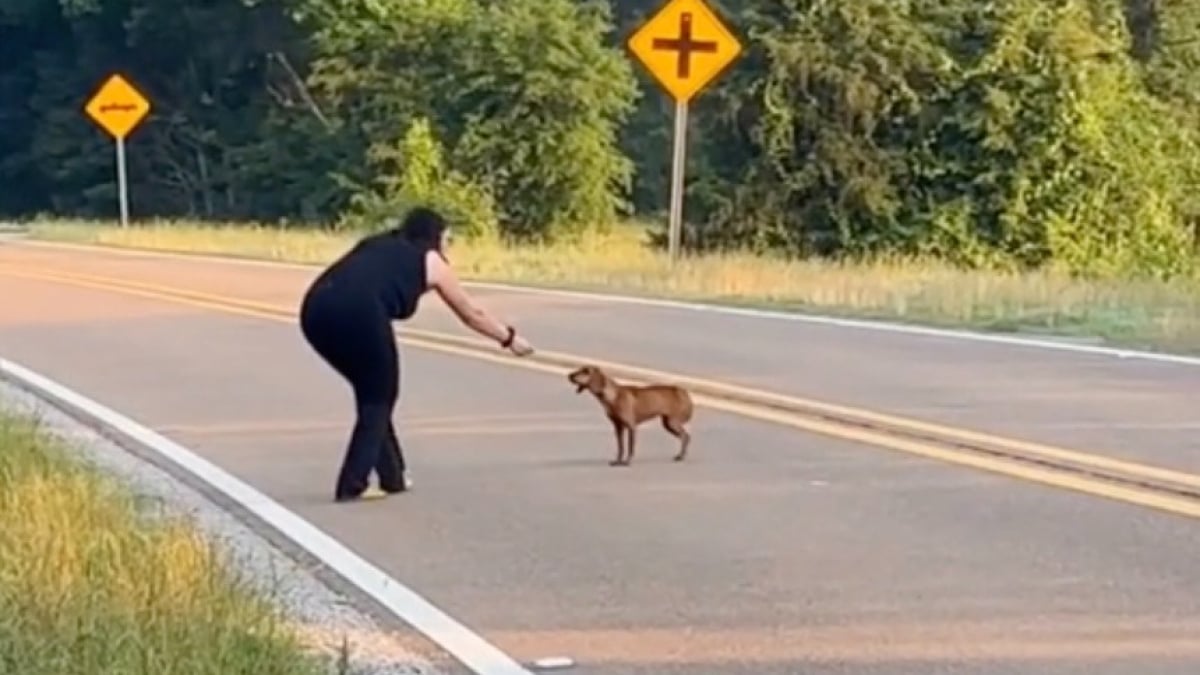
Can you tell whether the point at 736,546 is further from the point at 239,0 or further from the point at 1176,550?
the point at 239,0

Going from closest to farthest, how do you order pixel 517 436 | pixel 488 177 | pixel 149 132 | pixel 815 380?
1. pixel 517 436
2. pixel 815 380
3. pixel 488 177
4. pixel 149 132

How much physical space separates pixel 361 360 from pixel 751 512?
7.05 ft

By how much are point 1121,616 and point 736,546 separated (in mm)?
2012

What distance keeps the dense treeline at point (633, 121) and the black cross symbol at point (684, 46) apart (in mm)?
11058

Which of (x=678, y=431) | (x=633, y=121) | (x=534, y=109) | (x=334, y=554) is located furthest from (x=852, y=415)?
(x=633, y=121)

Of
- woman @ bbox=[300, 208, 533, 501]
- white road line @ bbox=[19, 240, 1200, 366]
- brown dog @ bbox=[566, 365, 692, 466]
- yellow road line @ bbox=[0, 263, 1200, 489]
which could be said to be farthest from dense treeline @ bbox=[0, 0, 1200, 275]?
woman @ bbox=[300, 208, 533, 501]

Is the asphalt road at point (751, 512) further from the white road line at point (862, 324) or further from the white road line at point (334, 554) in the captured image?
the white road line at point (862, 324)

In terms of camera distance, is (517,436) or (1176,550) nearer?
(1176,550)

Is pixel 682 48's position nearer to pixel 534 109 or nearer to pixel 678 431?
pixel 678 431

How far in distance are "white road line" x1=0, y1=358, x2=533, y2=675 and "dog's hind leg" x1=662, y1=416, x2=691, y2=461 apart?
7.21ft

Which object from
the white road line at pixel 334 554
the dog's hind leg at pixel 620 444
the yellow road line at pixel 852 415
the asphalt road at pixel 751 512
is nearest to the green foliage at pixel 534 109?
the yellow road line at pixel 852 415

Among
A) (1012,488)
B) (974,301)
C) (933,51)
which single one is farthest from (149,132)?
(1012,488)

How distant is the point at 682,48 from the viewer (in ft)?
91.7

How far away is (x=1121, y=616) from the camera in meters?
7.94
